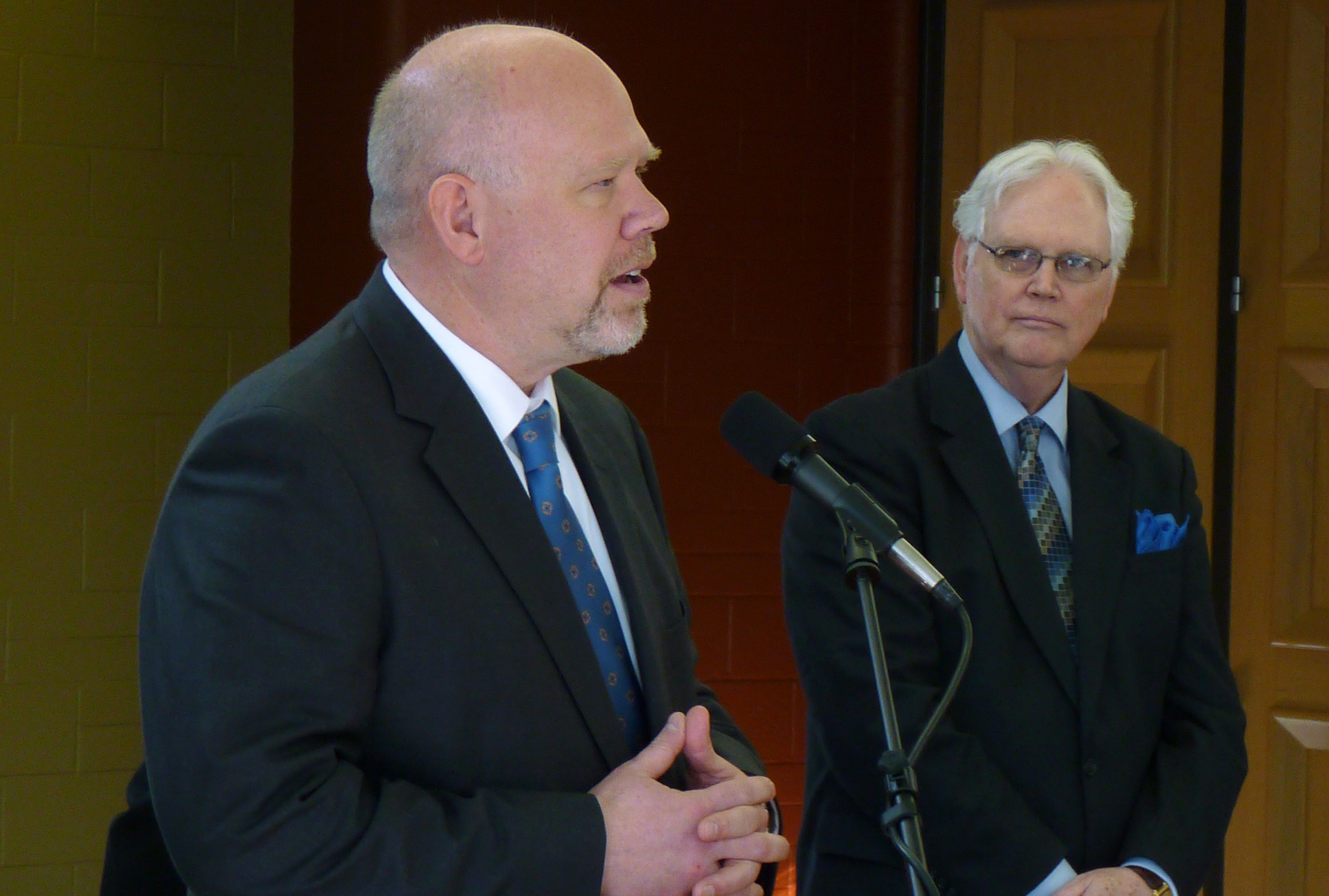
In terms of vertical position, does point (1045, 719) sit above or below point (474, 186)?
below

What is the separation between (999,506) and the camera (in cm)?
195

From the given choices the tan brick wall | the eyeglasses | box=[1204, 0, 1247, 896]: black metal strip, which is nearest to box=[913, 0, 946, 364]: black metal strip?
box=[1204, 0, 1247, 896]: black metal strip

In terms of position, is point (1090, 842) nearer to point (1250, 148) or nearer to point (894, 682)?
point (894, 682)

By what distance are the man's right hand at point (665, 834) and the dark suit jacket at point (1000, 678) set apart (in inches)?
21.2

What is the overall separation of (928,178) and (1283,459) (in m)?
1.19

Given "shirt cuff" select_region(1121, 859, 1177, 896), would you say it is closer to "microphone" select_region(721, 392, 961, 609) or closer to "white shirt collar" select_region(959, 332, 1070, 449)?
"white shirt collar" select_region(959, 332, 1070, 449)

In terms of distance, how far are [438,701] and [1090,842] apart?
1.06 meters

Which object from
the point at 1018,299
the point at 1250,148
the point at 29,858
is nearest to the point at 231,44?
the point at 29,858

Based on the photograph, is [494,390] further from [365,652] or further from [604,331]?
[365,652]

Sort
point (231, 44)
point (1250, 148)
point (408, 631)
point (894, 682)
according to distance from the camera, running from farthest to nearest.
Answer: point (231, 44), point (1250, 148), point (894, 682), point (408, 631)

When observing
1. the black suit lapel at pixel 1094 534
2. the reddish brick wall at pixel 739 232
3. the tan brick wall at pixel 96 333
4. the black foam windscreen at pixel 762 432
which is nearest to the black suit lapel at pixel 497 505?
the black foam windscreen at pixel 762 432

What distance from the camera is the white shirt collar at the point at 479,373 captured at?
1.44 m

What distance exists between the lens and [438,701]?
1.28 metres

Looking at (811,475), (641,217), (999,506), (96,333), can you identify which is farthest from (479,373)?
(96,333)
